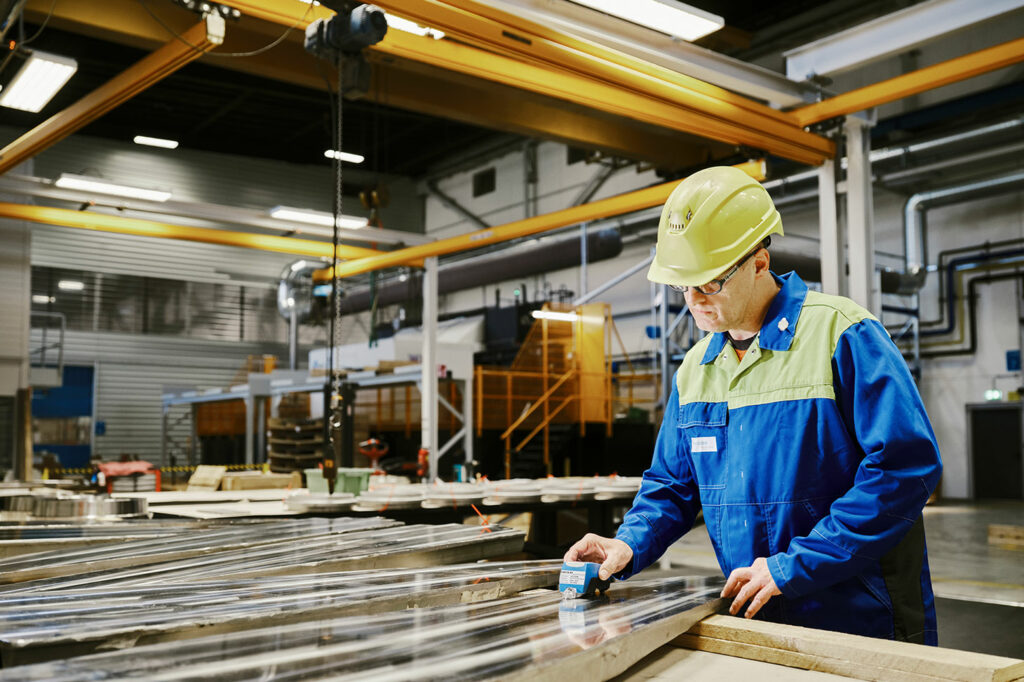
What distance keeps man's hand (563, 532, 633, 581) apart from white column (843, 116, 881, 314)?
19.6 ft

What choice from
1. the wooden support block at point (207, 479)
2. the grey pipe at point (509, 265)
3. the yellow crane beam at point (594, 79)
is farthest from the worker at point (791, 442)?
the grey pipe at point (509, 265)

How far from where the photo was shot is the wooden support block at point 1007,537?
34.2ft

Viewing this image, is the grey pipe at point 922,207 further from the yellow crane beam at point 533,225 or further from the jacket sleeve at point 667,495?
the jacket sleeve at point 667,495

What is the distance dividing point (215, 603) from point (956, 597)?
24.6ft

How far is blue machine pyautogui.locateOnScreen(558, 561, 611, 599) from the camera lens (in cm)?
176

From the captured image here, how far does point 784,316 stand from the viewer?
186 centimetres

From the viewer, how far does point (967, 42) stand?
557 inches

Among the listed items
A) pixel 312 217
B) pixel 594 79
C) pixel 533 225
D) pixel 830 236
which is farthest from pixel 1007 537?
pixel 312 217

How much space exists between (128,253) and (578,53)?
1862 cm

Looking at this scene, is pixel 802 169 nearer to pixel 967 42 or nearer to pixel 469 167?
pixel 967 42

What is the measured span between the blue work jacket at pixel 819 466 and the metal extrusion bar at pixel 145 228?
969 centimetres

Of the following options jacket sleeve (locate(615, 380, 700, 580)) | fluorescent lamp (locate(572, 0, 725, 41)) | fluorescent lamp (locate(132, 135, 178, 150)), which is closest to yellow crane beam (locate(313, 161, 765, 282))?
fluorescent lamp (locate(572, 0, 725, 41))

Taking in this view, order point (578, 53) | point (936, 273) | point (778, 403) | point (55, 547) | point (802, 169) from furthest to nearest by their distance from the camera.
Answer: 1. point (936, 273)
2. point (802, 169)
3. point (578, 53)
4. point (55, 547)
5. point (778, 403)

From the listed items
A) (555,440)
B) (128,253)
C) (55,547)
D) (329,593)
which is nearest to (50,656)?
(329,593)
